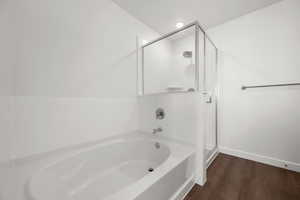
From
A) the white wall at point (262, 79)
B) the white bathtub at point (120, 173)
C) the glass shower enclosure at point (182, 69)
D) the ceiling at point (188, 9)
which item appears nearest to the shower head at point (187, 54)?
the glass shower enclosure at point (182, 69)

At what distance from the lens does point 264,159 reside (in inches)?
67.1

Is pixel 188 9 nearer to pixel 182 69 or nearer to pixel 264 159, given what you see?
pixel 182 69

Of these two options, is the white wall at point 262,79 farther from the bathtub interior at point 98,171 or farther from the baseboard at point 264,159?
the bathtub interior at point 98,171

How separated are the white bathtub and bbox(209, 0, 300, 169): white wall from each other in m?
1.22

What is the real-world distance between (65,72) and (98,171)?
3.65 feet

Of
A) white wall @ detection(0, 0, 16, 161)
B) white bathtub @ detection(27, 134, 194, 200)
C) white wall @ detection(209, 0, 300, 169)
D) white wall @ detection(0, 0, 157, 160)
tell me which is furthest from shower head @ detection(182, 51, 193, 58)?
white wall @ detection(0, 0, 16, 161)

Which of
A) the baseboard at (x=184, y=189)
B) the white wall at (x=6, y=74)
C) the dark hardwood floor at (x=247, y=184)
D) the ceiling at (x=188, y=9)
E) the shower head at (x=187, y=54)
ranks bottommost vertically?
the dark hardwood floor at (x=247, y=184)

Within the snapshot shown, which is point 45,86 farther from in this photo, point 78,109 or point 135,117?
point 135,117

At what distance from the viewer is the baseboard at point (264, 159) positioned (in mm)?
1502

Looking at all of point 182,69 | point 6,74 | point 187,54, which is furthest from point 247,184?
point 6,74

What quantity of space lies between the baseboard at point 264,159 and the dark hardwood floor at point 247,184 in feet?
0.22

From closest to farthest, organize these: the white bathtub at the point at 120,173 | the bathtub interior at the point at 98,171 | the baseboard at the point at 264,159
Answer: the white bathtub at the point at 120,173, the bathtub interior at the point at 98,171, the baseboard at the point at 264,159

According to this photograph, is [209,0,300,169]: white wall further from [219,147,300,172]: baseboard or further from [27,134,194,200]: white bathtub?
[27,134,194,200]: white bathtub

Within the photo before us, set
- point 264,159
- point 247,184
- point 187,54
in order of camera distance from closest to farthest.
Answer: point 247,184 < point 264,159 < point 187,54
